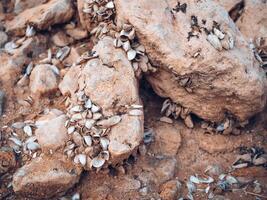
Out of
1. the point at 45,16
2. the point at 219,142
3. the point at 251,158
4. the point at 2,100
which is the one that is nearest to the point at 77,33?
the point at 45,16

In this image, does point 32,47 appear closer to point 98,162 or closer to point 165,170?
point 98,162

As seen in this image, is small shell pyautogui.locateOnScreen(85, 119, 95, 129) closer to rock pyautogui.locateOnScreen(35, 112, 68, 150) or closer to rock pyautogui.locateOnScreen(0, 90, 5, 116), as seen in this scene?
rock pyautogui.locateOnScreen(35, 112, 68, 150)

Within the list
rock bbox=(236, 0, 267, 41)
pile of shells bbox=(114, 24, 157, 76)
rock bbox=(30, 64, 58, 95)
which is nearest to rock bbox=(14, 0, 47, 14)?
rock bbox=(30, 64, 58, 95)

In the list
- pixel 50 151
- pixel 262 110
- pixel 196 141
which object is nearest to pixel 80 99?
pixel 50 151

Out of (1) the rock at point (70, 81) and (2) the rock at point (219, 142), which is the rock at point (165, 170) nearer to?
(2) the rock at point (219, 142)

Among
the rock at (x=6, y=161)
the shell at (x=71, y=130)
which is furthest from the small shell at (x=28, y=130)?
the shell at (x=71, y=130)

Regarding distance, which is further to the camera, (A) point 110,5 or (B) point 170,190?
(A) point 110,5
